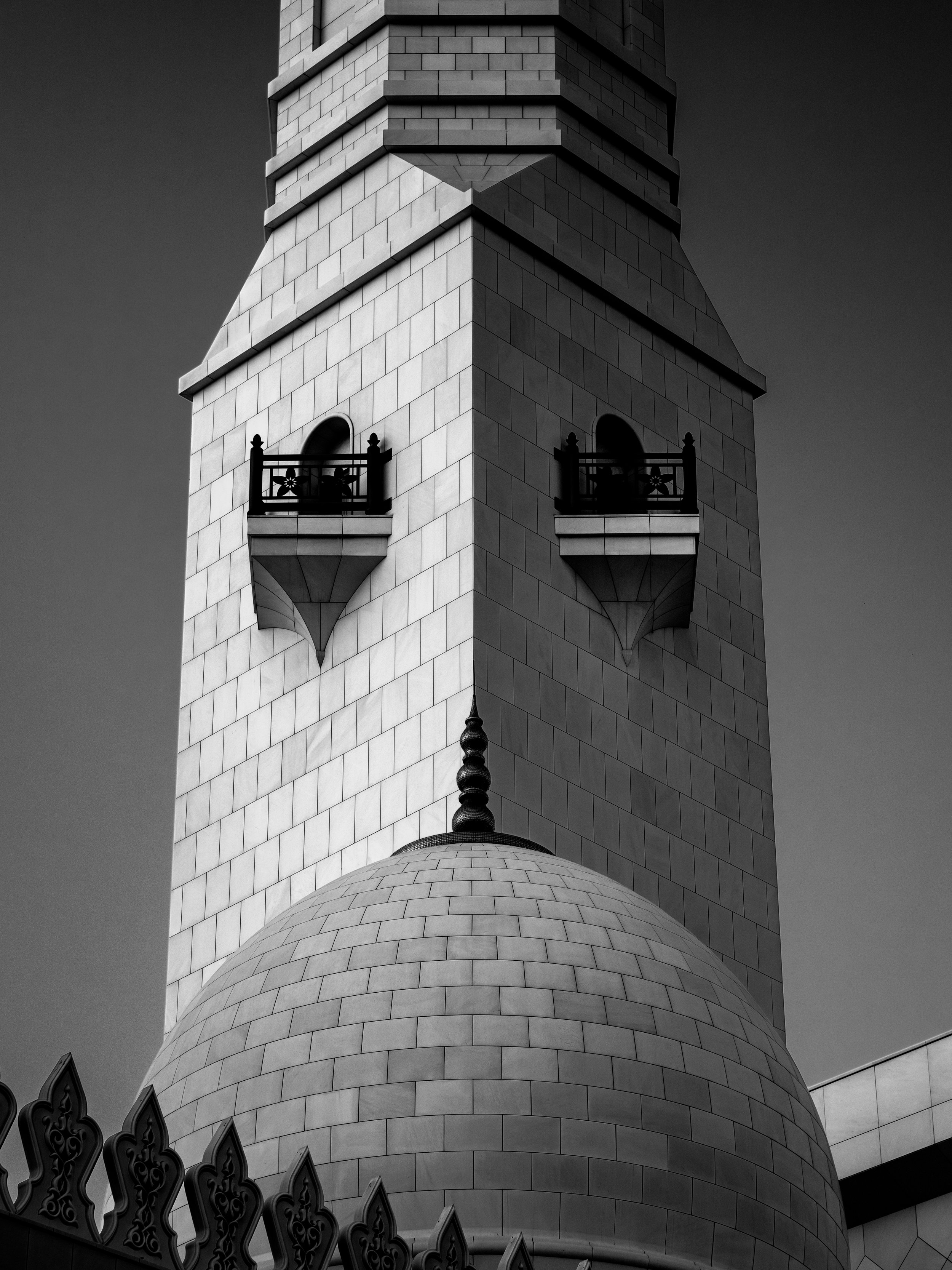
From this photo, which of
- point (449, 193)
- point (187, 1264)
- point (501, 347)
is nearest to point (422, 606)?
point (501, 347)

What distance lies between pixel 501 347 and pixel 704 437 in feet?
12.1

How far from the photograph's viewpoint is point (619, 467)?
35.2m

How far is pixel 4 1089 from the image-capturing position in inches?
681

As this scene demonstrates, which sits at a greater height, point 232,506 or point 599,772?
point 232,506

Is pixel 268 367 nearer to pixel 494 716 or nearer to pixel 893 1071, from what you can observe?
pixel 494 716

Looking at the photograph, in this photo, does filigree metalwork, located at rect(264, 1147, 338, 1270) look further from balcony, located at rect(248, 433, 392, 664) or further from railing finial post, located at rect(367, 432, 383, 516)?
railing finial post, located at rect(367, 432, 383, 516)

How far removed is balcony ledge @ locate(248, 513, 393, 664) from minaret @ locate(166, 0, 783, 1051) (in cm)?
4

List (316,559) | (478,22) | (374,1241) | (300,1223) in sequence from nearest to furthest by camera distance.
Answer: (300,1223)
(374,1241)
(316,559)
(478,22)

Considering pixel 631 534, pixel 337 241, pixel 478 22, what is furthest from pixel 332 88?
pixel 631 534

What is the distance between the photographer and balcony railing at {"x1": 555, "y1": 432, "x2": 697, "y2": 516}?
34.6 metres

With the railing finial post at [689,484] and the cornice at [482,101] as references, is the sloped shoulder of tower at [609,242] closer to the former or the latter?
the cornice at [482,101]

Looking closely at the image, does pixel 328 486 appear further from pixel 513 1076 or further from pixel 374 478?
pixel 513 1076

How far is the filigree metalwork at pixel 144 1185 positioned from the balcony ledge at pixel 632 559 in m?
16.0

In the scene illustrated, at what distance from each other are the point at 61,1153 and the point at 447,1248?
3.68m
